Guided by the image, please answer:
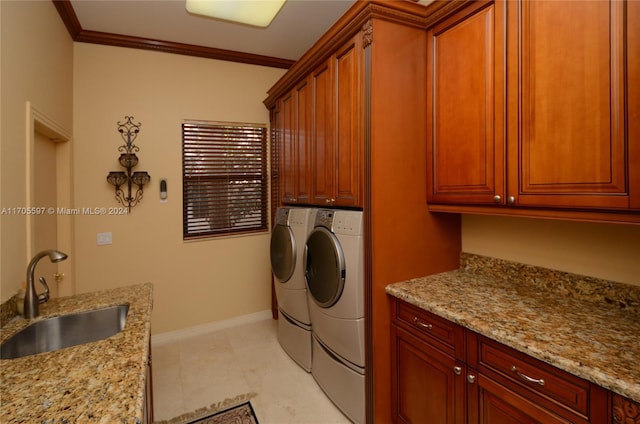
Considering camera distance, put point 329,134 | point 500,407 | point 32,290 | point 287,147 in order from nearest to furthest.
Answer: point 500,407 < point 32,290 < point 329,134 < point 287,147

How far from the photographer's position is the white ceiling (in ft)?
7.78

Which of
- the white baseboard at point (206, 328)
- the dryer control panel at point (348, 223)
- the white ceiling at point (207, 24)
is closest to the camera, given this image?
the dryer control panel at point (348, 223)

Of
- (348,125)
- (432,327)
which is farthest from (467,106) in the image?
(432,327)

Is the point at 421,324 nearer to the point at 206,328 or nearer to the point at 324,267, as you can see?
the point at 324,267

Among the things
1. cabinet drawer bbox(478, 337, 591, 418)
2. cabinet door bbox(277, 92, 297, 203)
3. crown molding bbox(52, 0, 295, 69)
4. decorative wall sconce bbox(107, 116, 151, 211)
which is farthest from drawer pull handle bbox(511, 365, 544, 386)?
crown molding bbox(52, 0, 295, 69)

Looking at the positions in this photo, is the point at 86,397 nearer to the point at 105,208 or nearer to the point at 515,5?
the point at 515,5

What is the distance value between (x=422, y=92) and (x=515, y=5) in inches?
22.5

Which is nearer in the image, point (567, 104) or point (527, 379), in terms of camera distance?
point (527, 379)

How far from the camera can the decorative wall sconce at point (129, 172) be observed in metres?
2.82

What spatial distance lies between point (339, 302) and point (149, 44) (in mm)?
2934

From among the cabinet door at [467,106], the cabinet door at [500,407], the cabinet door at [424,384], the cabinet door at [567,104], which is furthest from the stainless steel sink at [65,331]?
the cabinet door at [567,104]

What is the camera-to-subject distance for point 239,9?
235 centimetres

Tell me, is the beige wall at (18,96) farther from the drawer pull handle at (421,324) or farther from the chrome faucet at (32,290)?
the drawer pull handle at (421,324)

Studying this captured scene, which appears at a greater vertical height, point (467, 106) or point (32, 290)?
point (467, 106)
